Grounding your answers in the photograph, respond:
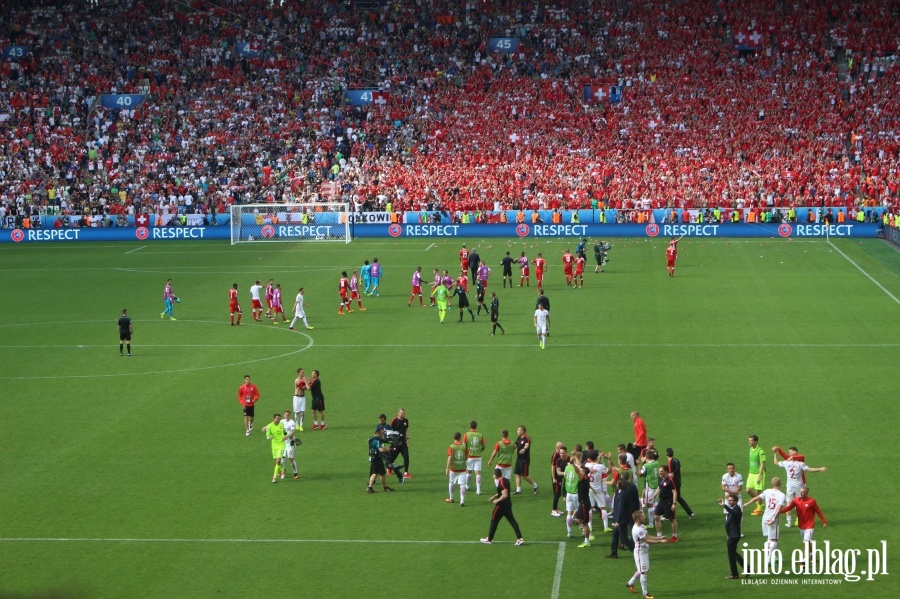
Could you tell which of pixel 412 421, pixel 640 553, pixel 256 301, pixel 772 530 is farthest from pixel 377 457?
pixel 256 301

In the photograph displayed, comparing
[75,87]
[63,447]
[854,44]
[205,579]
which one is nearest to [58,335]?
[63,447]

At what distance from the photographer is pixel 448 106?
81750 mm

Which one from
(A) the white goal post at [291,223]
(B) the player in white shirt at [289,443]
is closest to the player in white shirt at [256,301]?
(B) the player in white shirt at [289,443]

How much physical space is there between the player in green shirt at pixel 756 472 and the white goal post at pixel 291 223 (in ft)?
157

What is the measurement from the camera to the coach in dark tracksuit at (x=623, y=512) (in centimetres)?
1880

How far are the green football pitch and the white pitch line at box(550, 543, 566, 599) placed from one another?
0.05 meters

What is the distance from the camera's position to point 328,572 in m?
18.5

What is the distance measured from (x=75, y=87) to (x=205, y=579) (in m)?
72.6

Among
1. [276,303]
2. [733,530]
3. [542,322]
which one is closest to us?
[733,530]

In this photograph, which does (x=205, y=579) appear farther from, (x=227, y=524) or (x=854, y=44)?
(x=854, y=44)

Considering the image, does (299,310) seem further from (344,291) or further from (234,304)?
(344,291)

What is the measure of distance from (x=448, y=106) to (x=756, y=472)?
63.1m

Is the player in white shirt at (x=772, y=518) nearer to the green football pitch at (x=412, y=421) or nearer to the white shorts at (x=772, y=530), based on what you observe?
the white shorts at (x=772, y=530)

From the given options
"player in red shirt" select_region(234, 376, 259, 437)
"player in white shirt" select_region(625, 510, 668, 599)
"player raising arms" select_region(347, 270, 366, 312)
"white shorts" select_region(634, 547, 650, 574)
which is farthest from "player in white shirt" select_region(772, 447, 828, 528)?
"player raising arms" select_region(347, 270, 366, 312)
